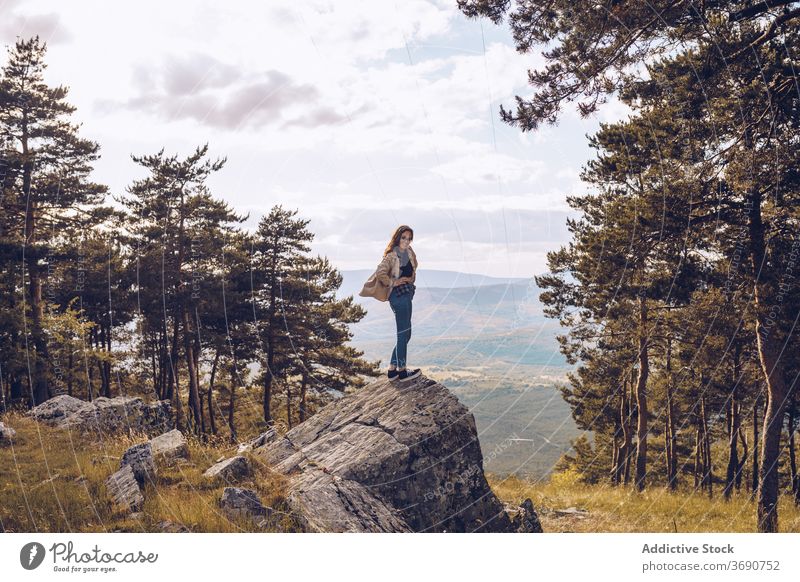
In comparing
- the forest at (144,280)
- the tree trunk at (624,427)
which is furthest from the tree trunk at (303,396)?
the tree trunk at (624,427)

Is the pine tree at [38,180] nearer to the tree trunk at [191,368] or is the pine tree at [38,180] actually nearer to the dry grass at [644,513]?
the tree trunk at [191,368]

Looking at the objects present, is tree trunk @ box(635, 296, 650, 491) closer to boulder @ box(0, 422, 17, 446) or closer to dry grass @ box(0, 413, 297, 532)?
dry grass @ box(0, 413, 297, 532)

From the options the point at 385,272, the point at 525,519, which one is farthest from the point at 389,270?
the point at 525,519

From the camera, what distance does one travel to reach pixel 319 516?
680 cm

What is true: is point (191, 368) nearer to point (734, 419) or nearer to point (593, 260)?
point (593, 260)

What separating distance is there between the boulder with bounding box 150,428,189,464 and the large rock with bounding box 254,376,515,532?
1583 millimetres

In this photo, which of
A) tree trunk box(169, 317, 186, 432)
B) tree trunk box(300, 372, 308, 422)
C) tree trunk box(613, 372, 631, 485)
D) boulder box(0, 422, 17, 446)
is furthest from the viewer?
tree trunk box(300, 372, 308, 422)

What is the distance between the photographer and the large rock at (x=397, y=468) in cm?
730

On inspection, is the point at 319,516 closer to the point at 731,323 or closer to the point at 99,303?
the point at 731,323

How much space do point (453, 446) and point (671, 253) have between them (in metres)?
7.86

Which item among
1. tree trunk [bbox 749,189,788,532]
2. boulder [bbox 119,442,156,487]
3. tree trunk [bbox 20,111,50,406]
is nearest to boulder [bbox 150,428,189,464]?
boulder [bbox 119,442,156,487]

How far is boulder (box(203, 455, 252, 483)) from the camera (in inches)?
304
